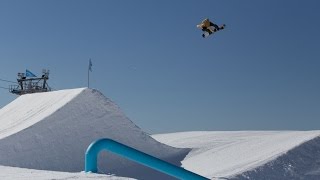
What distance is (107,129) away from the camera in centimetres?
→ 1697

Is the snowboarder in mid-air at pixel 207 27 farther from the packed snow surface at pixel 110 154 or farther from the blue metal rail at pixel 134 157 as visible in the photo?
the blue metal rail at pixel 134 157

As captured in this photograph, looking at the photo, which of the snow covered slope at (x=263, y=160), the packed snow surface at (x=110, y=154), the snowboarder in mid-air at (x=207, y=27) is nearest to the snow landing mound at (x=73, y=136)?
the packed snow surface at (x=110, y=154)

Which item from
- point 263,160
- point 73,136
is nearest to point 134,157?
point 263,160

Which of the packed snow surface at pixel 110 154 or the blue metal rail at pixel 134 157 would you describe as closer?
the blue metal rail at pixel 134 157

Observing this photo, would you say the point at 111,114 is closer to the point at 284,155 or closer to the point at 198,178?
the point at 284,155

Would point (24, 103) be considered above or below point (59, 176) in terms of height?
above

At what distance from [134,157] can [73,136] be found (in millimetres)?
9155

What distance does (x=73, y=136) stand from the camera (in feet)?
53.4

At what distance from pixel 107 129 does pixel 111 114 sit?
0.59 meters

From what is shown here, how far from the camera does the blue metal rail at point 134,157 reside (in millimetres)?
7527

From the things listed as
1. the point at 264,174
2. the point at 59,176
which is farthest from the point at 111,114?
the point at 59,176

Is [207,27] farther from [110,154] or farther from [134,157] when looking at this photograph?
[134,157]

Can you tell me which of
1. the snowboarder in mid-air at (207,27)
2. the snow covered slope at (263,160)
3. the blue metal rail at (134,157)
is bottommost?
the snow covered slope at (263,160)

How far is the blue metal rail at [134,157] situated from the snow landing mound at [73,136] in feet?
24.8
